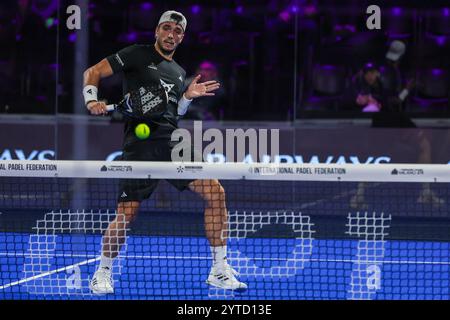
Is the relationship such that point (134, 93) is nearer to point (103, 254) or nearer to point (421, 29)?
point (103, 254)

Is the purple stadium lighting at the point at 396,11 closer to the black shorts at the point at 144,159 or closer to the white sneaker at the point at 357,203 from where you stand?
the white sneaker at the point at 357,203

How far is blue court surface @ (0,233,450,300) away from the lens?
6.91 meters

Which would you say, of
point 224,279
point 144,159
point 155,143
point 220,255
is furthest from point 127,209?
point 224,279

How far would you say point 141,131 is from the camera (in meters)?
7.16

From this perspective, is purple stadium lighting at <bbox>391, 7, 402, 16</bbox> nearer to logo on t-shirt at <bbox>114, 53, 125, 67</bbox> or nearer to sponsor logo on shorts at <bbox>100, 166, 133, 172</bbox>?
logo on t-shirt at <bbox>114, 53, 125, 67</bbox>

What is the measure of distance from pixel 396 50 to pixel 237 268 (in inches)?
153

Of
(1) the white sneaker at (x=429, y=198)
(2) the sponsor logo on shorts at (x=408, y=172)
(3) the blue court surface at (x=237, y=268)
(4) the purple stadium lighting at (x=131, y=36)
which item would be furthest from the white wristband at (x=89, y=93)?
(1) the white sneaker at (x=429, y=198)

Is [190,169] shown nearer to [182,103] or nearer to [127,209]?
[127,209]

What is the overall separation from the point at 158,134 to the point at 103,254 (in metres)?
0.91

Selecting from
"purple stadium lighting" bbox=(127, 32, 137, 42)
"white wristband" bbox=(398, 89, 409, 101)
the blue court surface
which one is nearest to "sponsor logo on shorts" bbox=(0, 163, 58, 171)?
the blue court surface
